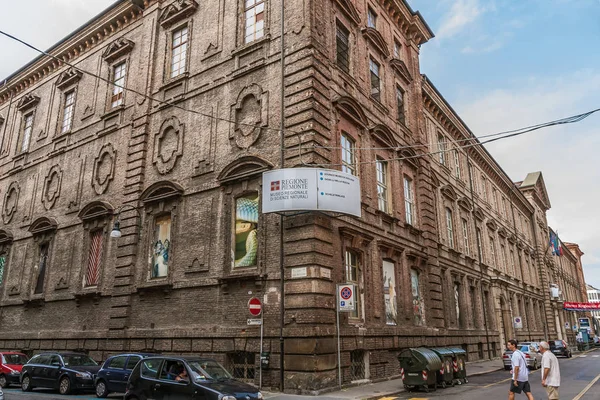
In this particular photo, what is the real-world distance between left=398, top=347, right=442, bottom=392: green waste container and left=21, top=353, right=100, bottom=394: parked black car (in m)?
10.3

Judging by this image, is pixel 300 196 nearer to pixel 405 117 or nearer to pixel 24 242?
pixel 405 117

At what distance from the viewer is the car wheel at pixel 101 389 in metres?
14.2

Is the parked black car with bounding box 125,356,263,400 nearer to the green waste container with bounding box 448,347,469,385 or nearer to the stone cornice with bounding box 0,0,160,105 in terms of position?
the green waste container with bounding box 448,347,469,385

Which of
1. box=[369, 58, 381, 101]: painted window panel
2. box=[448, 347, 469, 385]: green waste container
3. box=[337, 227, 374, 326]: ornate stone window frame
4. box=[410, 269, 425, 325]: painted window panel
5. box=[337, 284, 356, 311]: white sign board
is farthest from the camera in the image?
box=[369, 58, 381, 101]: painted window panel

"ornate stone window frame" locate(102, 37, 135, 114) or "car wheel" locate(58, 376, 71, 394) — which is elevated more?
"ornate stone window frame" locate(102, 37, 135, 114)

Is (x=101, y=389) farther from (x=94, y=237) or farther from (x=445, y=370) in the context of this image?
(x=445, y=370)

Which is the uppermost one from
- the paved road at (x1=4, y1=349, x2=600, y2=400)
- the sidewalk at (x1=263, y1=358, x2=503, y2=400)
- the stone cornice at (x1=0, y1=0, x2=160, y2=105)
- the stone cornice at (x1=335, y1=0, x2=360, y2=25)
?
the stone cornice at (x1=0, y1=0, x2=160, y2=105)

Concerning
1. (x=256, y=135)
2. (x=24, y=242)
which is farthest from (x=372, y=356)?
(x=24, y=242)

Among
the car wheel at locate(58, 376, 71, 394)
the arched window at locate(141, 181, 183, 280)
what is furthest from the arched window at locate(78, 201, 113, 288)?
the car wheel at locate(58, 376, 71, 394)

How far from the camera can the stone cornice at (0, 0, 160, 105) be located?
2536 centimetres

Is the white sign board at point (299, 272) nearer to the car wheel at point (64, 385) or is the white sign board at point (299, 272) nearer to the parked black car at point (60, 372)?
the parked black car at point (60, 372)

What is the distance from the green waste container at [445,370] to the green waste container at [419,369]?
0.39 meters

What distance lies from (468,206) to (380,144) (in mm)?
15371

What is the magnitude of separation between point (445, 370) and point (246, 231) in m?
8.50
